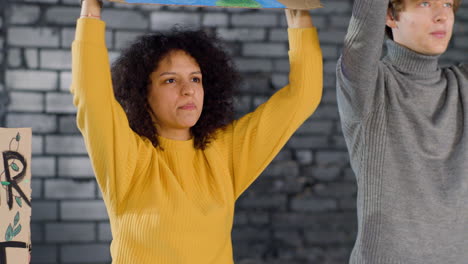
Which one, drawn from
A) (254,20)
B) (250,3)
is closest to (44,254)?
Answer: (254,20)

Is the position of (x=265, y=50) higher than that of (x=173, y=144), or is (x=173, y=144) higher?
(x=265, y=50)

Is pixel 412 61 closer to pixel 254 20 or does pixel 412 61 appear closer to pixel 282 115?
pixel 282 115

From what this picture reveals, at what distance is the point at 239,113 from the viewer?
9.46 feet

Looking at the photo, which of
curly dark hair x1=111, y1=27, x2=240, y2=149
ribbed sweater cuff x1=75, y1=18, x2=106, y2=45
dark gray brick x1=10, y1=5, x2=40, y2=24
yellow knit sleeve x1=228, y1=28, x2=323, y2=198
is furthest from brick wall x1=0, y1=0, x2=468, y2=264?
ribbed sweater cuff x1=75, y1=18, x2=106, y2=45

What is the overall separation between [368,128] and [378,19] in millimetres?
297

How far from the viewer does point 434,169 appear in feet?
5.26

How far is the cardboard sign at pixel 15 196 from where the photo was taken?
4.99 feet

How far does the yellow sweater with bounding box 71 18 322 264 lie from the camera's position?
1480 mm

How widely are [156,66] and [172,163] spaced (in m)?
0.27

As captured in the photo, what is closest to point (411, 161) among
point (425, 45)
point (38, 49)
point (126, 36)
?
point (425, 45)

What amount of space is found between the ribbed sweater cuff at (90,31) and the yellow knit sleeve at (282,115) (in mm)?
472

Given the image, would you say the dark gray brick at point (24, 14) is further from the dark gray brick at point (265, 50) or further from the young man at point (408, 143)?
the young man at point (408, 143)

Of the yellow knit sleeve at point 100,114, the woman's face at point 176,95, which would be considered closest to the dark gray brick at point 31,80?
the woman's face at point 176,95

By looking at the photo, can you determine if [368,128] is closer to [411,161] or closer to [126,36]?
[411,161]
